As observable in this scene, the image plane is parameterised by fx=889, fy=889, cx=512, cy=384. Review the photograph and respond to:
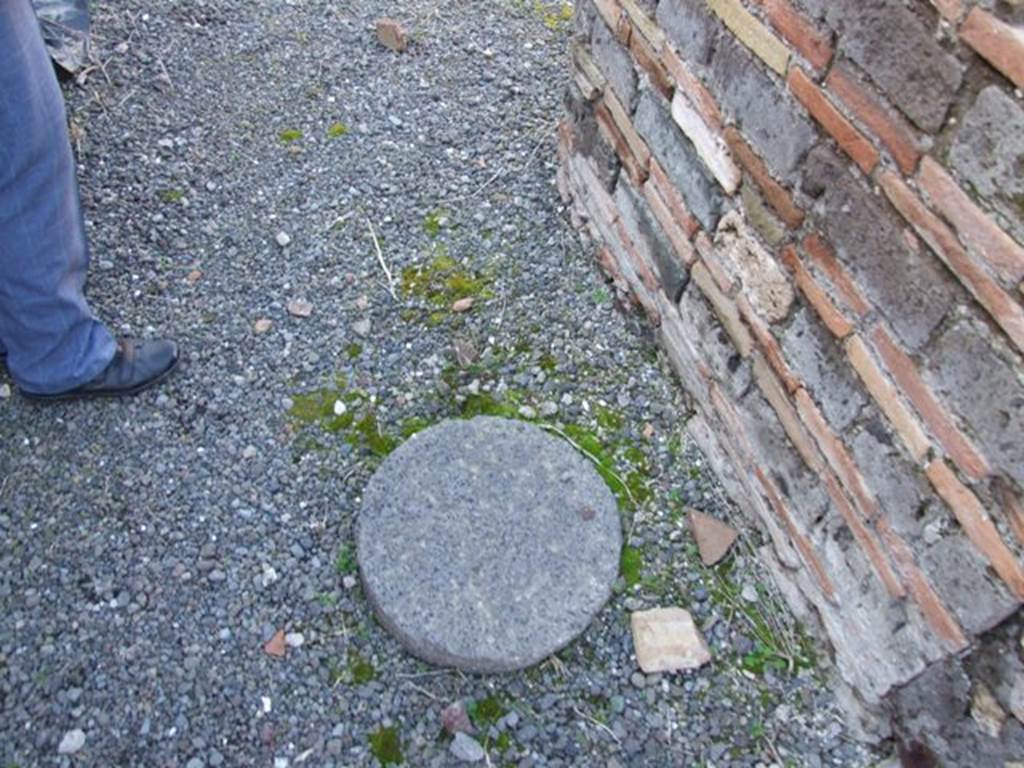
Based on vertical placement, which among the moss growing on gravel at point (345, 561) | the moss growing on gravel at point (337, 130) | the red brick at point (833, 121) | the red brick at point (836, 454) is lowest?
the moss growing on gravel at point (345, 561)

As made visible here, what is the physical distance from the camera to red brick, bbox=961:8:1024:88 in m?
1.27

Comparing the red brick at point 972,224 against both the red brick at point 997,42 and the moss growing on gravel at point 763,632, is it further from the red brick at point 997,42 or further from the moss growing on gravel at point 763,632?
the moss growing on gravel at point 763,632

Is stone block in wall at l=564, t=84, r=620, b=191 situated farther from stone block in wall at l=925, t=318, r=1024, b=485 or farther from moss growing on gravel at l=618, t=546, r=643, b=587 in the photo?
stone block in wall at l=925, t=318, r=1024, b=485

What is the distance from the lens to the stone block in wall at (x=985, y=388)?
4.58 feet

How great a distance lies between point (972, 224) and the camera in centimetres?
139

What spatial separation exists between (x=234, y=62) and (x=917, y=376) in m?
2.87

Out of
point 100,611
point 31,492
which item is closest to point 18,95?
point 31,492

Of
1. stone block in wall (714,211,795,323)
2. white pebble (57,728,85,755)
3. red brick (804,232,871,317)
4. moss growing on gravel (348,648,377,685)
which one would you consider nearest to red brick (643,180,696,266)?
stone block in wall (714,211,795,323)

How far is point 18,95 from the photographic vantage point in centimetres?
191

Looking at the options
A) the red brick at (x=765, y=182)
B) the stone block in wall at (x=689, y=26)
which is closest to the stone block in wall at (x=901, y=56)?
the red brick at (x=765, y=182)

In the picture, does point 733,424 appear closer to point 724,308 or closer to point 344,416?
point 724,308

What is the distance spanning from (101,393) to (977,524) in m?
2.10

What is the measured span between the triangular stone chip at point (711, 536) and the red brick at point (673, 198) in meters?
0.71

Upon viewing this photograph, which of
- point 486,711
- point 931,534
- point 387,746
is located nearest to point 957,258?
point 931,534
